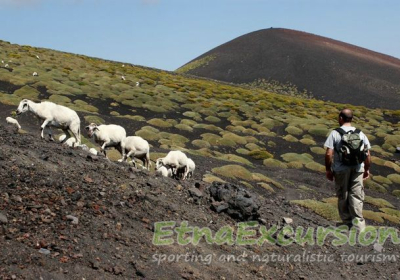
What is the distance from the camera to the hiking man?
1301 centimetres

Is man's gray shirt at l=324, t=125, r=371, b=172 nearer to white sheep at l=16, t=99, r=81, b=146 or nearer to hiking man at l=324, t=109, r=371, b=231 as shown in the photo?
hiking man at l=324, t=109, r=371, b=231

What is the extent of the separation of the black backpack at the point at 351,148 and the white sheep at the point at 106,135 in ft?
34.6

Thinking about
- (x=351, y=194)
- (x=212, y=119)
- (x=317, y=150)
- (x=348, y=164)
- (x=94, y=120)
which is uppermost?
(x=348, y=164)

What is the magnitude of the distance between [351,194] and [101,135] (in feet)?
35.8

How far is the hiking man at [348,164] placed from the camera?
13.0m

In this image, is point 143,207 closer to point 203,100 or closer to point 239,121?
point 239,121

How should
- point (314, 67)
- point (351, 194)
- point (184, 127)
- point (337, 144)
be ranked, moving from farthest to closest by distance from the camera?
1. point (314, 67)
2. point (184, 127)
3. point (351, 194)
4. point (337, 144)

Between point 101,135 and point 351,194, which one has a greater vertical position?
point 351,194

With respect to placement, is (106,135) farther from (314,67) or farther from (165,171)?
(314,67)

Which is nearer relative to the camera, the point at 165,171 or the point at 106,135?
the point at 106,135

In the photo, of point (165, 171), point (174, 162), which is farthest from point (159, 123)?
point (165, 171)

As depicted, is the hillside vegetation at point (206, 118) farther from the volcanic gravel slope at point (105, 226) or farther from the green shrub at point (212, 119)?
the volcanic gravel slope at point (105, 226)

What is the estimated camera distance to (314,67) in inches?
5846

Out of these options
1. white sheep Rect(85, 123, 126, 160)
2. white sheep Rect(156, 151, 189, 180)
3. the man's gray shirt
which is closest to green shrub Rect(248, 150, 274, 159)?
white sheep Rect(156, 151, 189, 180)
